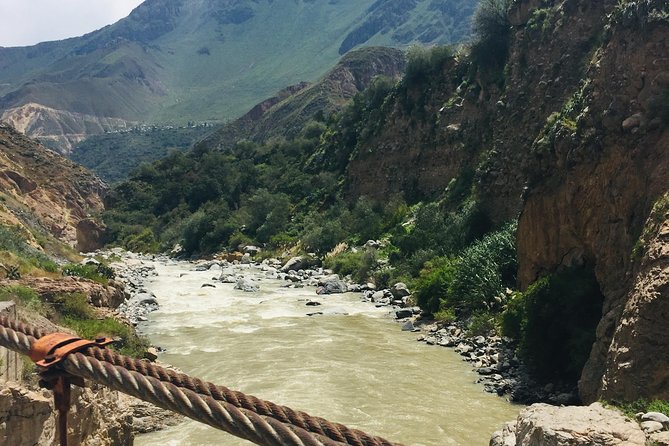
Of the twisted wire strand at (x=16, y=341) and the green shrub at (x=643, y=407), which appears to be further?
the green shrub at (x=643, y=407)

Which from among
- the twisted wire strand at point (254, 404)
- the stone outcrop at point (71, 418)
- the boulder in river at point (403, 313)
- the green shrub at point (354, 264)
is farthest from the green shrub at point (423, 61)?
the twisted wire strand at point (254, 404)

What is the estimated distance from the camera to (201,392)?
2396 millimetres

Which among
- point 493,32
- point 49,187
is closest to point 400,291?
point 493,32

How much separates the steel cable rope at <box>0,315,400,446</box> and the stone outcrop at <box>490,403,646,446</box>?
5130 mm

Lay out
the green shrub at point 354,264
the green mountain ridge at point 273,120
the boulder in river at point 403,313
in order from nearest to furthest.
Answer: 1. the boulder in river at point 403,313
2. the green shrub at point 354,264
3. the green mountain ridge at point 273,120

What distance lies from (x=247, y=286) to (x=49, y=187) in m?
43.4

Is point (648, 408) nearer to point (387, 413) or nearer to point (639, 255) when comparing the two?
point (639, 255)

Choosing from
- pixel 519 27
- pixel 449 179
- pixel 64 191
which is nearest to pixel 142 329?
pixel 449 179

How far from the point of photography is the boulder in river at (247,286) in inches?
1113

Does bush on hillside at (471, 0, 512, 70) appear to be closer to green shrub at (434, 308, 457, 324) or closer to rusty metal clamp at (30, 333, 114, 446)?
green shrub at (434, 308, 457, 324)

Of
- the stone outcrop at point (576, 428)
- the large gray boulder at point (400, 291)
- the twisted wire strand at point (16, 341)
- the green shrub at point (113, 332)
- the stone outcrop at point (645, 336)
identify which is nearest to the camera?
the twisted wire strand at point (16, 341)

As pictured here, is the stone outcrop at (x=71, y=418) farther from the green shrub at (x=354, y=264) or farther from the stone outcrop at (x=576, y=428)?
the green shrub at (x=354, y=264)

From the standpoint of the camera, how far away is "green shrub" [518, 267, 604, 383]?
12.5m

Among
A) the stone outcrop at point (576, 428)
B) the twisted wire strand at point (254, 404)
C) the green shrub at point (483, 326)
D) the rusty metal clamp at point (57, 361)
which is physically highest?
the rusty metal clamp at point (57, 361)
